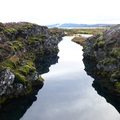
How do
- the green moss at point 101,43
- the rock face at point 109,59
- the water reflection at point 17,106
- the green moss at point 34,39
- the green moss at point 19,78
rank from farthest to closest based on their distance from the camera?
the green moss at point 34,39
the green moss at point 101,43
the rock face at point 109,59
the green moss at point 19,78
the water reflection at point 17,106

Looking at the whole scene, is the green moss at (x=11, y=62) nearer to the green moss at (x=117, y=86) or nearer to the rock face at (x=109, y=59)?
the rock face at (x=109, y=59)

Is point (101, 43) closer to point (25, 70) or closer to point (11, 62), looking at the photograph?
point (25, 70)

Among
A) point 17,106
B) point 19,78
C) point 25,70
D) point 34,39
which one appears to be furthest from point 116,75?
point 34,39

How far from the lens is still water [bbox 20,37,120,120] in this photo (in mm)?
43375

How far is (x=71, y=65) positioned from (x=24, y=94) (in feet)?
128

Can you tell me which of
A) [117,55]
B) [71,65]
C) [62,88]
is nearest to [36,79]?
[62,88]

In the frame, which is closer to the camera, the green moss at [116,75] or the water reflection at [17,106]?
the water reflection at [17,106]

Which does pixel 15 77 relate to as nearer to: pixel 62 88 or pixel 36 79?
pixel 36 79

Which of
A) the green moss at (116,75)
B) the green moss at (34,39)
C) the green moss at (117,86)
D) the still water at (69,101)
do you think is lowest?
the still water at (69,101)

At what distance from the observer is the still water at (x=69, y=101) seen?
4338 cm

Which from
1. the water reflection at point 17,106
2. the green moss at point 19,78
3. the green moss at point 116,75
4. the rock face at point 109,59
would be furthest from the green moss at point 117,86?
the green moss at point 19,78

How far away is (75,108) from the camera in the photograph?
155 ft

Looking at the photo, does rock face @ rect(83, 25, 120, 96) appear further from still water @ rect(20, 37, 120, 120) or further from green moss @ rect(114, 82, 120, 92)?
still water @ rect(20, 37, 120, 120)

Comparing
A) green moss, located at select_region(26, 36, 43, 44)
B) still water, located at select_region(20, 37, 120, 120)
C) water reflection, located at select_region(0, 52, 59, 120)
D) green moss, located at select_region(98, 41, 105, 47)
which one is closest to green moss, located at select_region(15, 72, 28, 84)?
water reflection, located at select_region(0, 52, 59, 120)
